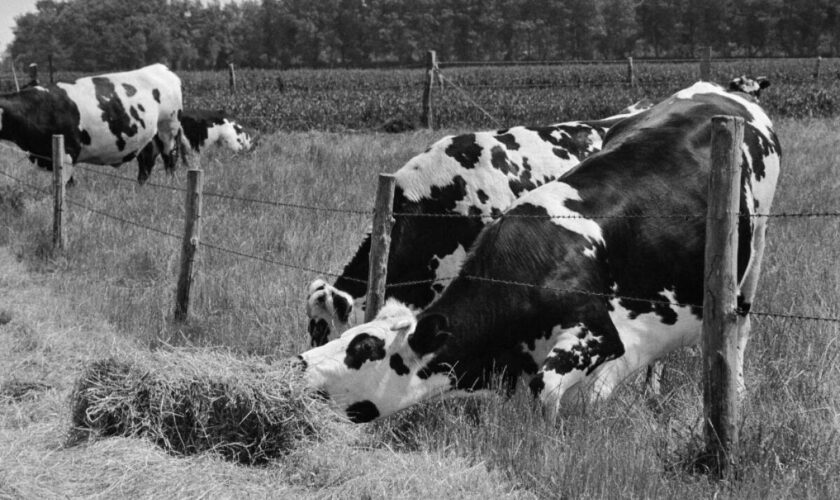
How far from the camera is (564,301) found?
5051mm

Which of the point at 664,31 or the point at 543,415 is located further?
the point at 664,31

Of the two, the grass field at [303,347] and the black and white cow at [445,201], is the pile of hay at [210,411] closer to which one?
the grass field at [303,347]

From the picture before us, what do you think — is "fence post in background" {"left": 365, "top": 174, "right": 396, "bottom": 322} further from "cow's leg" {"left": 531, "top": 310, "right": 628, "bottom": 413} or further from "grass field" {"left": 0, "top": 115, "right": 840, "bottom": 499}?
"cow's leg" {"left": 531, "top": 310, "right": 628, "bottom": 413}

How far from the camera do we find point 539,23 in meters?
118

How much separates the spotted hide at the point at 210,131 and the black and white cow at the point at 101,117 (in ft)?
5.86

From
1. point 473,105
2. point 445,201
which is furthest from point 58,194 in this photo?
point 473,105

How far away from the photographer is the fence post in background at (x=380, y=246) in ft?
19.1

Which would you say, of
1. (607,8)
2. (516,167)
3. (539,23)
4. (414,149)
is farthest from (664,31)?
(516,167)

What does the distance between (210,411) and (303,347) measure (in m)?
1.75

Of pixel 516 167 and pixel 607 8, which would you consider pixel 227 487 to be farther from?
pixel 607 8

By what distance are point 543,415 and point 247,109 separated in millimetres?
26636

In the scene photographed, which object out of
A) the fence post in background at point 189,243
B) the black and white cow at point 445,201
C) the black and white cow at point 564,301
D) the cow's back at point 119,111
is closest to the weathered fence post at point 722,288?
the black and white cow at point 564,301

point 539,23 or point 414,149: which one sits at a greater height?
point 539,23

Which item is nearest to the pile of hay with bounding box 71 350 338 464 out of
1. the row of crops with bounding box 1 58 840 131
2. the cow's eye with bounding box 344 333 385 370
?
the cow's eye with bounding box 344 333 385 370
